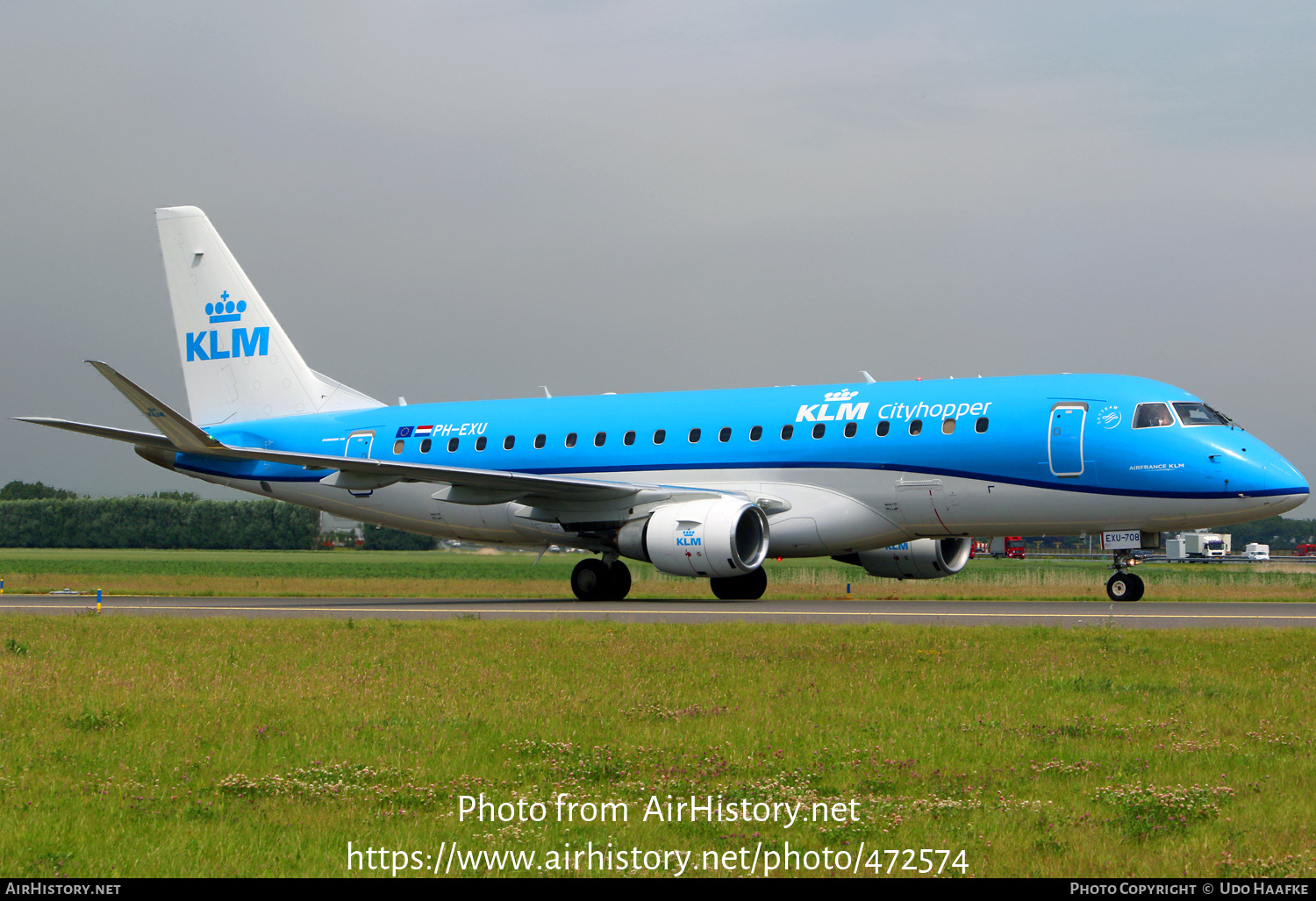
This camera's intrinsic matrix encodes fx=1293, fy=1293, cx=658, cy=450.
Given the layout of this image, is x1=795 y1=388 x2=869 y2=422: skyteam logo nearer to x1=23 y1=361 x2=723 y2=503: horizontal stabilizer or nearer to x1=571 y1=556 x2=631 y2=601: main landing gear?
x1=23 y1=361 x2=723 y2=503: horizontal stabilizer

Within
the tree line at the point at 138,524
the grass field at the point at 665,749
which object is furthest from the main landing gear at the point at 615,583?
the tree line at the point at 138,524

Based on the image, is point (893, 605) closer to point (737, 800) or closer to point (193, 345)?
point (737, 800)

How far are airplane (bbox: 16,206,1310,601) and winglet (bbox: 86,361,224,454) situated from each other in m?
0.05

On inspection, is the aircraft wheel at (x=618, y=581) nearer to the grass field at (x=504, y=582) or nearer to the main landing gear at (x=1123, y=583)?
the grass field at (x=504, y=582)

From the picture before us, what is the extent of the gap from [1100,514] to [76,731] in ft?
60.5

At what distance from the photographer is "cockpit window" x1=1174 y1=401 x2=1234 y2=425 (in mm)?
22906

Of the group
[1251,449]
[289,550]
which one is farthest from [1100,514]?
[289,550]

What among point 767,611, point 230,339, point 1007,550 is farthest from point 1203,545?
point 767,611

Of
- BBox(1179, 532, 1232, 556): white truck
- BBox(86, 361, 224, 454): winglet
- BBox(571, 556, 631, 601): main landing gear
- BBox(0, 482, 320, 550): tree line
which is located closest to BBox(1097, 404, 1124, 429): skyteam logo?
BBox(571, 556, 631, 601): main landing gear

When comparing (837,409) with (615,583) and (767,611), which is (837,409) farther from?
(615,583)

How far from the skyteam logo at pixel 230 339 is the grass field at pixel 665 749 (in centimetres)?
1930

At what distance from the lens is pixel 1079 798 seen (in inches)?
280

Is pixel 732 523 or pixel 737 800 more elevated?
pixel 732 523

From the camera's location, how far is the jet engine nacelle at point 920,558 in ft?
90.8
